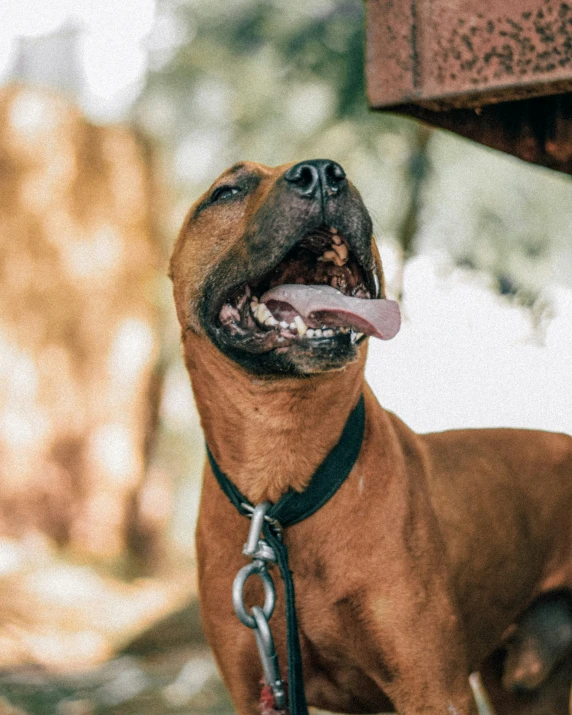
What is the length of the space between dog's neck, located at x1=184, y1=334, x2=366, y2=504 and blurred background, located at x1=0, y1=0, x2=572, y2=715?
3997 millimetres

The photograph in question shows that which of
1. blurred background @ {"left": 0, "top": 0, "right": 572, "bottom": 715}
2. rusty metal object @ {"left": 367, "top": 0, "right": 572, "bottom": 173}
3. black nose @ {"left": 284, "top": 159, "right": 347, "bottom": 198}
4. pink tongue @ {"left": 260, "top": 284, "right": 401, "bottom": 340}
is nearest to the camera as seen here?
rusty metal object @ {"left": 367, "top": 0, "right": 572, "bottom": 173}

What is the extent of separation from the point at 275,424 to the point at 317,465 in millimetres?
163

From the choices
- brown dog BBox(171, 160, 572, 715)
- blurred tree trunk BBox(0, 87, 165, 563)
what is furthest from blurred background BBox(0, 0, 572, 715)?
brown dog BBox(171, 160, 572, 715)

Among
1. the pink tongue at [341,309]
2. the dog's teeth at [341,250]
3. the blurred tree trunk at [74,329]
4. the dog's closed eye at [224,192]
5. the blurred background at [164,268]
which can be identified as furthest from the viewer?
the blurred tree trunk at [74,329]

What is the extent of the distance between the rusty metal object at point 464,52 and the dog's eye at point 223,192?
78cm

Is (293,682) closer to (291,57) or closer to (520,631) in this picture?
(520,631)

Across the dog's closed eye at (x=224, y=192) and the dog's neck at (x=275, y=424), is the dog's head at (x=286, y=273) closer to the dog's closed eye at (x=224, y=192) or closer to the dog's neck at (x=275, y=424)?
the dog's closed eye at (x=224, y=192)

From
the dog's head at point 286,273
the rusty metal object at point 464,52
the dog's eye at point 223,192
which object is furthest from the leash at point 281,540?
the rusty metal object at point 464,52

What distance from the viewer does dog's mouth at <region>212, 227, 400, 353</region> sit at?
2.13 meters

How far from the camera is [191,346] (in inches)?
104

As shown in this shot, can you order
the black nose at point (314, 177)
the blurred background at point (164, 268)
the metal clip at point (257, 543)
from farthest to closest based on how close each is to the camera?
the blurred background at point (164, 268), the black nose at point (314, 177), the metal clip at point (257, 543)

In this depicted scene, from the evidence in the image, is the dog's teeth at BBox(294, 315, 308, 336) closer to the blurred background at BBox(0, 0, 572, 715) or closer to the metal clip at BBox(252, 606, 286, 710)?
the metal clip at BBox(252, 606, 286, 710)

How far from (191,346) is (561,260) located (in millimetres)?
4923

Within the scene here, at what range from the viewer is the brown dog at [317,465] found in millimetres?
2316
